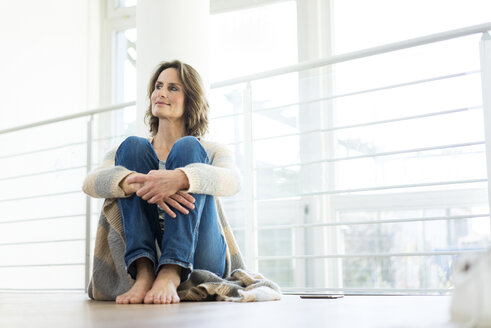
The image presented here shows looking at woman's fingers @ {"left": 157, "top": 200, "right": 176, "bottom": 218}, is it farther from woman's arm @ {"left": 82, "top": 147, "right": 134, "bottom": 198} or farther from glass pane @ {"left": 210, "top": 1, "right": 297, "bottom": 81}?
glass pane @ {"left": 210, "top": 1, "right": 297, "bottom": 81}

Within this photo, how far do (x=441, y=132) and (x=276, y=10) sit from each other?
1870 millimetres

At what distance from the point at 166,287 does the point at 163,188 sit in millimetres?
244

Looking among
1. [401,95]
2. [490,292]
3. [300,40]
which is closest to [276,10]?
[300,40]

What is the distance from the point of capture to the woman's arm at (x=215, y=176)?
1539mm

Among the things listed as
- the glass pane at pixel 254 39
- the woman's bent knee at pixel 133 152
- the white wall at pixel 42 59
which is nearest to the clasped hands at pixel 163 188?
the woman's bent knee at pixel 133 152

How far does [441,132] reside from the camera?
2.46m

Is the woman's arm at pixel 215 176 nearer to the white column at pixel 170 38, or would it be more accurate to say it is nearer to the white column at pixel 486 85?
the white column at pixel 170 38

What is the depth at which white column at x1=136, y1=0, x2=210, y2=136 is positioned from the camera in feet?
7.50

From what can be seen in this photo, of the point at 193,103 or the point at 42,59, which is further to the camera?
the point at 42,59

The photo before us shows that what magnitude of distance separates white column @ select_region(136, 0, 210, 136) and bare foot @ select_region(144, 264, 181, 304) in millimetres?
869

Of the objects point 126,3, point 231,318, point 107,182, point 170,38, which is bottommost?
point 231,318

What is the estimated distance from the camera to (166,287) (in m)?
1.45

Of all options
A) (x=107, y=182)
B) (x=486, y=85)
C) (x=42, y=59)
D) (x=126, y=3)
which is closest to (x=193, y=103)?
(x=107, y=182)

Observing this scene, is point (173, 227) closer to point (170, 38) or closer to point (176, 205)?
point (176, 205)
